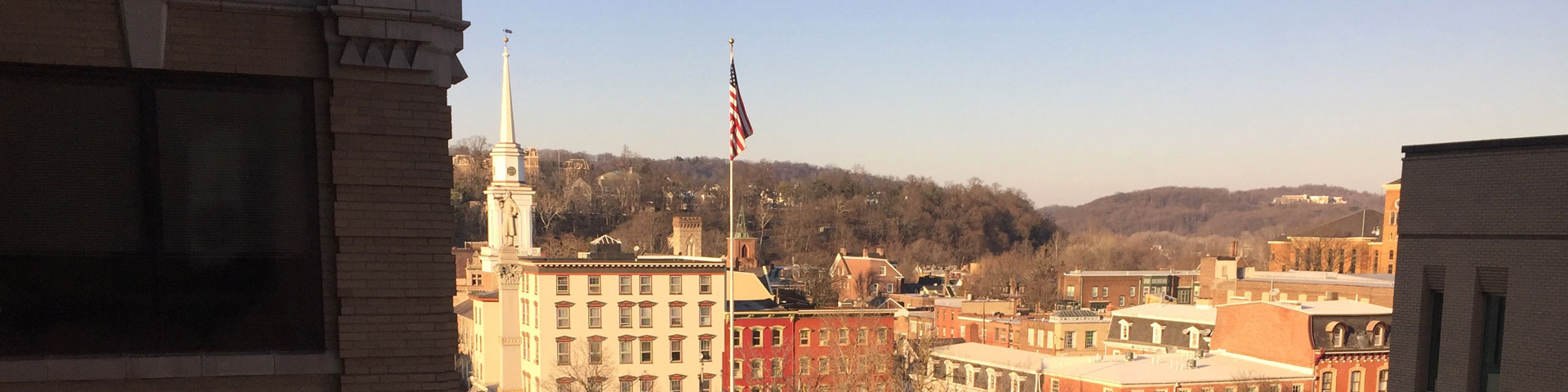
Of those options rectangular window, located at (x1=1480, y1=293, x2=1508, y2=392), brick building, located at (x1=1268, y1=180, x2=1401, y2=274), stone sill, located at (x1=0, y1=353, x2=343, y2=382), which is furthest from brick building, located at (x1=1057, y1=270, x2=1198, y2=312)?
stone sill, located at (x1=0, y1=353, x2=343, y2=382)

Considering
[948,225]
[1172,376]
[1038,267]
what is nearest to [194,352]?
[1172,376]

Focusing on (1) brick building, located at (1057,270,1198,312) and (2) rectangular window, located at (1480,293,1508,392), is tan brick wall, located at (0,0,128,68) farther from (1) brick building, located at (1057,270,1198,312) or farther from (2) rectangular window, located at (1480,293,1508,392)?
(1) brick building, located at (1057,270,1198,312)

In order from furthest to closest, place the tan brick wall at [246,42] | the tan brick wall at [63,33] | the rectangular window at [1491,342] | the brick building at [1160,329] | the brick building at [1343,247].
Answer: the brick building at [1343,247], the brick building at [1160,329], the rectangular window at [1491,342], the tan brick wall at [246,42], the tan brick wall at [63,33]

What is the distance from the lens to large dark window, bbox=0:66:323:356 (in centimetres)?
568

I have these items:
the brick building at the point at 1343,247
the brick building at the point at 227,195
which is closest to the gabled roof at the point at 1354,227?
the brick building at the point at 1343,247

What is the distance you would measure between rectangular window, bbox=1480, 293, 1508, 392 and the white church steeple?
55248mm

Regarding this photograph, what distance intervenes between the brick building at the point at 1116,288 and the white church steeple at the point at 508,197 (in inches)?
1803

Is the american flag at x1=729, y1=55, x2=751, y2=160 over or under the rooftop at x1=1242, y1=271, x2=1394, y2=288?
over

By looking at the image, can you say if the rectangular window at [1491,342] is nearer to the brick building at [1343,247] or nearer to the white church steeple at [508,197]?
the white church steeple at [508,197]

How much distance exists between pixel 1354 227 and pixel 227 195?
122m

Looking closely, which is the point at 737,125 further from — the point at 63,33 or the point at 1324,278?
the point at 1324,278

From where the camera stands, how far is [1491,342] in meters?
15.2

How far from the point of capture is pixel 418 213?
20.6ft

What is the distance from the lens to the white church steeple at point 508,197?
220 ft
